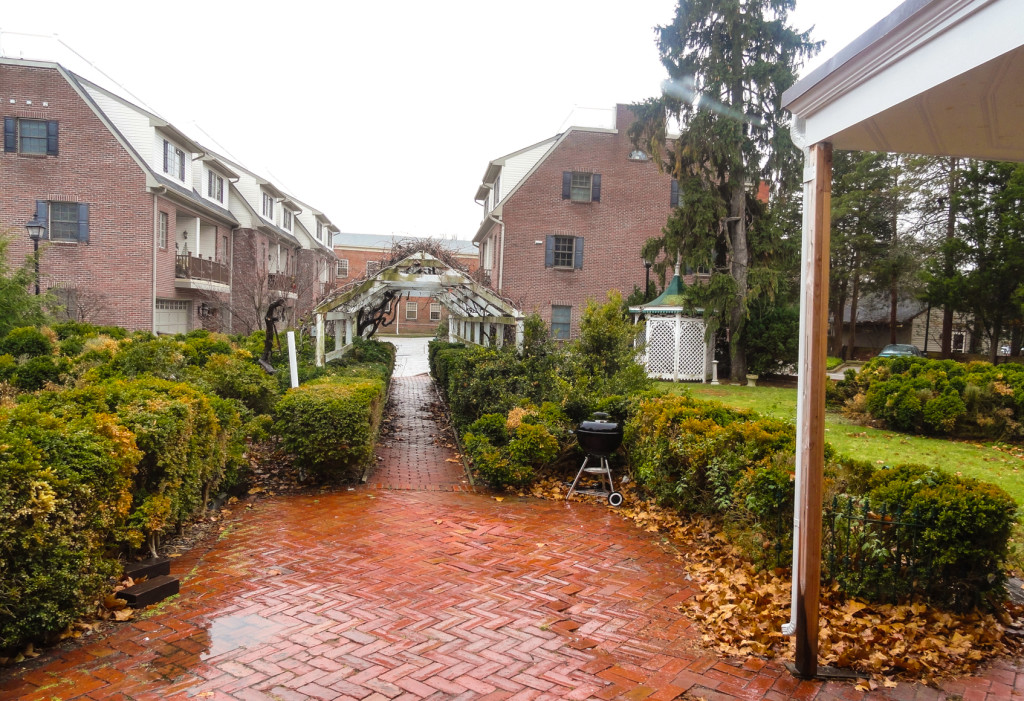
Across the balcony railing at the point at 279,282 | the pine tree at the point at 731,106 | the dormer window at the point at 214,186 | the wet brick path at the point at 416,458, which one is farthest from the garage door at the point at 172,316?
the pine tree at the point at 731,106

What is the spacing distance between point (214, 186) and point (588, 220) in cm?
1535

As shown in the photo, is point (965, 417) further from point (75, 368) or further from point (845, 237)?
point (845, 237)

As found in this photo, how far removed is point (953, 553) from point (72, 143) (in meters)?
25.5

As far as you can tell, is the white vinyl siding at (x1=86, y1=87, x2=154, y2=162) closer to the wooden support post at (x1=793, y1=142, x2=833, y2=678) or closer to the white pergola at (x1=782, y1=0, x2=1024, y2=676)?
A: the white pergola at (x1=782, y1=0, x2=1024, y2=676)

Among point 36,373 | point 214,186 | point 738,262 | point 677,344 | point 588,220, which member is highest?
point 214,186

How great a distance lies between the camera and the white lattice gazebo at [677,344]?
74.4 feet

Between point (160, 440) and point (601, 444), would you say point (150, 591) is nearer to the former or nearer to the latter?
point (160, 440)

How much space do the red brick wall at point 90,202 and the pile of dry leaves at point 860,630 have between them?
22287 mm

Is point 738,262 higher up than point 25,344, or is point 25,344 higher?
point 738,262

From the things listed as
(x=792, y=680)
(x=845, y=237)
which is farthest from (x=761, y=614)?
(x=845, y=237)

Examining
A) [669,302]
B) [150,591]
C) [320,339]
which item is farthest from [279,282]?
[150,591]

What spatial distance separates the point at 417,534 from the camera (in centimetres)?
653

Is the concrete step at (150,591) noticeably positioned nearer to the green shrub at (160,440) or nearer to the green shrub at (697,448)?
the green shrub at (160,440)

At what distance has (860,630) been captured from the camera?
4.27 m
